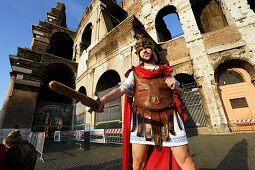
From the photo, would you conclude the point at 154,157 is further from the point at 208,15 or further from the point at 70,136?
the point at 208,15

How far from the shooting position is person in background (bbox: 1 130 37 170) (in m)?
2.06

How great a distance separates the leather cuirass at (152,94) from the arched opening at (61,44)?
16.1 m

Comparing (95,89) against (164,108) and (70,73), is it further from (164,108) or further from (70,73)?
(164,108)

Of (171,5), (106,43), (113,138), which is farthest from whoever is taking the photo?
(171,5)

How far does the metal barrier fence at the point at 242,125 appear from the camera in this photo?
21.6 feet

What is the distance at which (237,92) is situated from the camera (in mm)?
7281

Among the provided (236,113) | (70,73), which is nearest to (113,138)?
(236,113)

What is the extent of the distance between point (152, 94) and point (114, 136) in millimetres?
5365

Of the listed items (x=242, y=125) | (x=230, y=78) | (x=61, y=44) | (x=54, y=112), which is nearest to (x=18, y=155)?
(x=242, y=125)

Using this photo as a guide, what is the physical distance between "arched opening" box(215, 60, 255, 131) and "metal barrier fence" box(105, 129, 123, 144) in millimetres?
6692

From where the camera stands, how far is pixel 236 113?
714 cm

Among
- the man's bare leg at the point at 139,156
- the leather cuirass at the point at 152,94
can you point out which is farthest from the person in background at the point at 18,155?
the leather cuirass at the point at 152,94

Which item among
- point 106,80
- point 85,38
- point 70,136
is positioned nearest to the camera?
point 70,136

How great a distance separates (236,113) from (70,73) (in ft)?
48.0
